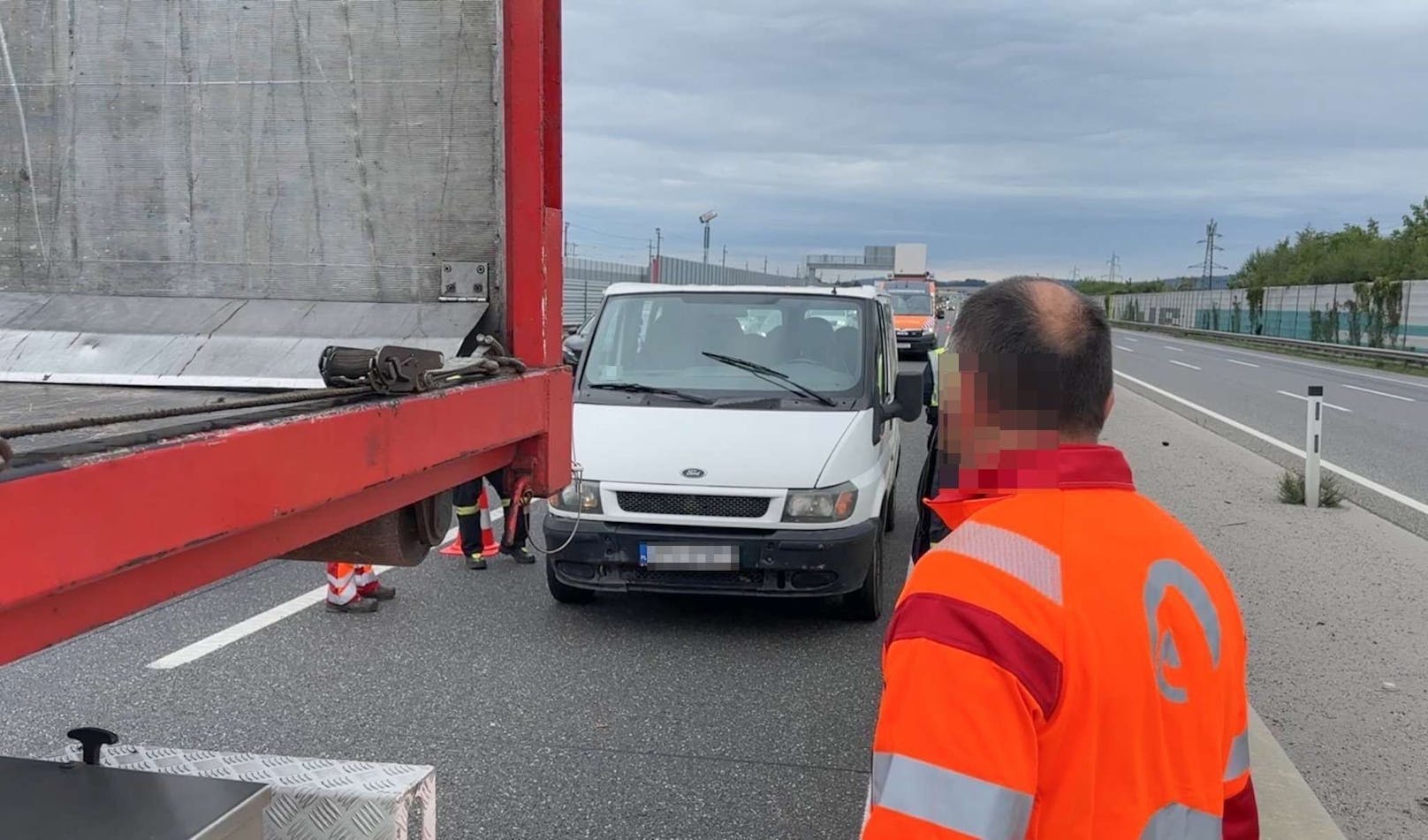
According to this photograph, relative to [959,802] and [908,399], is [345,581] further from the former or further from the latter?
[959,802]

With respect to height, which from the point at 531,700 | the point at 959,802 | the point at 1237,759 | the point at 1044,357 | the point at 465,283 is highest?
the point at 465,283

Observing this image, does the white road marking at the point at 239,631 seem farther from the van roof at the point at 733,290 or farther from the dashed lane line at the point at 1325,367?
the dashed lane line at the point at 1325,367

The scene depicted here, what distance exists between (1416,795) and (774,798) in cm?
238

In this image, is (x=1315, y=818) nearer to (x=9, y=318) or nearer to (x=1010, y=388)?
(x=1010, y=388)

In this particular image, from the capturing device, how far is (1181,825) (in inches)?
57.8

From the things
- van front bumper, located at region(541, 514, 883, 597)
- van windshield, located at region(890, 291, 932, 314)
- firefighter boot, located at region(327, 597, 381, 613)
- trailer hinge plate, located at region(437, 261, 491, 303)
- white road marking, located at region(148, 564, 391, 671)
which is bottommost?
white road marking, located at region(148, 564, 391, 671)

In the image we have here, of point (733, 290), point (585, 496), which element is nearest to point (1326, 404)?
point (733, 290)

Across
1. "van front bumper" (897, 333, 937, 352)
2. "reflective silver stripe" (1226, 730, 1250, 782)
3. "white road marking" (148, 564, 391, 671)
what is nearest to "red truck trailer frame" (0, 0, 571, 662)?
"reflective silver stripe" (1226, 730, 1250, 782)

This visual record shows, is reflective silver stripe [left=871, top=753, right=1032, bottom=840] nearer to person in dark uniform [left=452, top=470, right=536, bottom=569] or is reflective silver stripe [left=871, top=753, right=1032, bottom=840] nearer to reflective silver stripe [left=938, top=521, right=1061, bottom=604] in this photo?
reflective silver stripe [left=938, top=521, right=1061, bottom=604]

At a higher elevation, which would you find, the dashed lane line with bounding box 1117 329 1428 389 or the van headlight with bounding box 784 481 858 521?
the van headlight with bounding box 784 481 858 521

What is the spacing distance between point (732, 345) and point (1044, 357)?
217 inches

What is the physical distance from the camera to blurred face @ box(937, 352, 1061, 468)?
1.56m

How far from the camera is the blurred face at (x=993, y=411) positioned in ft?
5.11

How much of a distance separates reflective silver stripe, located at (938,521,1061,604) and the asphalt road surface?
275 centimetres
